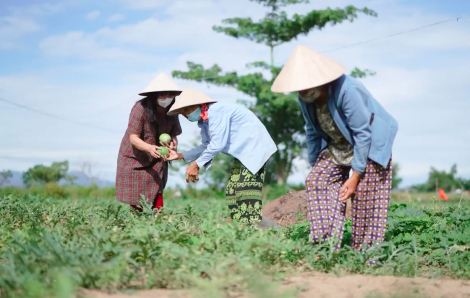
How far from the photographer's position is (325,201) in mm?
4656

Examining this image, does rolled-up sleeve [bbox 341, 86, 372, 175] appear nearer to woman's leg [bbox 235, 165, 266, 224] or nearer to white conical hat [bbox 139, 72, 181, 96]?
woman's leg [bbox 235, 165, 266, 224]

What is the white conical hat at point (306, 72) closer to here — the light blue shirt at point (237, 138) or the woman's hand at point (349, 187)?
the woman's hand at point (349, 187)

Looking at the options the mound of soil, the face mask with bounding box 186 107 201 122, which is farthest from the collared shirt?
the mound of soil

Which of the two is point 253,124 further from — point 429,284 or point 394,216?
point 429,284

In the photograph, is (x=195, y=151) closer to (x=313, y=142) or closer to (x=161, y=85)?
(x=161, y=85)

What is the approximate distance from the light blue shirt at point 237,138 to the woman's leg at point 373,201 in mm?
1236

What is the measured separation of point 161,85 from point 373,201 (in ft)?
8.48

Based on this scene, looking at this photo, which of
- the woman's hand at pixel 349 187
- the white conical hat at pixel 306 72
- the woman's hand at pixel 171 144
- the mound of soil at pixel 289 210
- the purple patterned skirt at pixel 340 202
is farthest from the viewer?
the mound of soil at pixel 289 210

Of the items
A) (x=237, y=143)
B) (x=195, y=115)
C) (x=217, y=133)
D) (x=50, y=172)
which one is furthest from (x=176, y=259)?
(x=50, y=172)

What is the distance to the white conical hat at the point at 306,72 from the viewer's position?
429 cm

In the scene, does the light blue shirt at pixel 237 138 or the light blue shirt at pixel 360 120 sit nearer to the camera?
the light blue shirt at pixel 360 120

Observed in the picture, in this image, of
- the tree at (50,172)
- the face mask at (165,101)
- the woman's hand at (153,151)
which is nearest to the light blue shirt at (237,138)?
the face mask at (165,101)

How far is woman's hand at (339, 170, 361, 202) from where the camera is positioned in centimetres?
453

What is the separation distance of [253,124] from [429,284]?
2.49 metres
